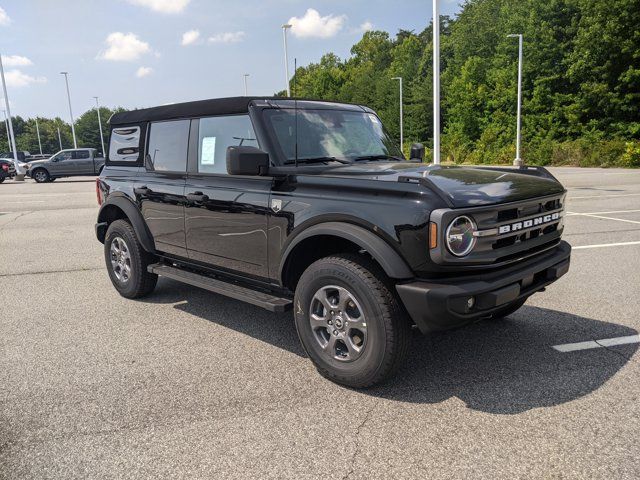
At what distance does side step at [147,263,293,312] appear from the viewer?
366 centimetres

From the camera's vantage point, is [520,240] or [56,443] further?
[520,240]

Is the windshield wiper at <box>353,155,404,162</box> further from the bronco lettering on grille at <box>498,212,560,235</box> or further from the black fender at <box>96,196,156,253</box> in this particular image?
the black fender at <box>96,196,156,253</box>

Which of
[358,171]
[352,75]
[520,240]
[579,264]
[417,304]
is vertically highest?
[352,75]

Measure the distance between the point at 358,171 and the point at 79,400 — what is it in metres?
2.38

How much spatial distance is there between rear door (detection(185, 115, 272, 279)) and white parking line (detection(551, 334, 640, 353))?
7.65 feet

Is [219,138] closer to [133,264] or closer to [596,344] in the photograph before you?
[133,264]

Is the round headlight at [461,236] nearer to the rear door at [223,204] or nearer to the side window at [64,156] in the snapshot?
the rear door at [223,204]

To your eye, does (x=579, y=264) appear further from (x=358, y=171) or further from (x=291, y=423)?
(x=291, y=423)

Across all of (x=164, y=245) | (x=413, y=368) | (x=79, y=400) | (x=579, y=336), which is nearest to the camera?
(x=79, y=400)

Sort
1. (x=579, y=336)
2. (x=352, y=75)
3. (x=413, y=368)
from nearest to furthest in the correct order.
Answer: (x=413, y=368), (x=579, y=336), (x=352, y=75)

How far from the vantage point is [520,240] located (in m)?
3.38

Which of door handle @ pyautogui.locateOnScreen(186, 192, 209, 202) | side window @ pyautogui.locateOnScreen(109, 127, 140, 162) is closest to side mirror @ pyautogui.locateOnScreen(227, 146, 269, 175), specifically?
door handle @ pyautogui.locateOnScreen(186, 192, 209, 202)

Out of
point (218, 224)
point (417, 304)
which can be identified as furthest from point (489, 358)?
point (218, 224)

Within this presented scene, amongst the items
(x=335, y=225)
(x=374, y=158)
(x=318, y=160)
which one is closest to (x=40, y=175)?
(x=374, y=158)
